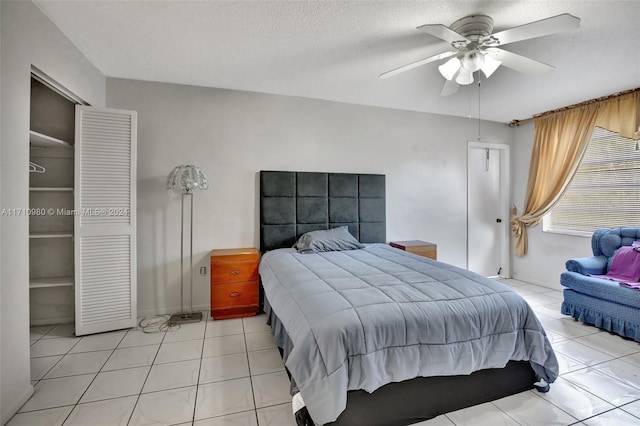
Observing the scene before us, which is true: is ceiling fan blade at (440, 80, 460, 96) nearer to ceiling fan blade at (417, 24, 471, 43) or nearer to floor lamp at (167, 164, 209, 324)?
ceiling fan blade at (417, 24, 471, 43)

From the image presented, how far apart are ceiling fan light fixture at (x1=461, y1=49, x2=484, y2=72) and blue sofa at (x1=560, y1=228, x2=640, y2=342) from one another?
8.32 ft

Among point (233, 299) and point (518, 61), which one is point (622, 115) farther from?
point (233, 299)

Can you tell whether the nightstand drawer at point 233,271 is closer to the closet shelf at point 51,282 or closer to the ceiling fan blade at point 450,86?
the closet shelf at point 51,282

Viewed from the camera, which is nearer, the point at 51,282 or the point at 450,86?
the point at 450,86

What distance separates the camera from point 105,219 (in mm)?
2848

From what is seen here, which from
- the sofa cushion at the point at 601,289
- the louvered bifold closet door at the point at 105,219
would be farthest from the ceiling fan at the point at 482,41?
the louvered bifold closet door at the point at 105,219

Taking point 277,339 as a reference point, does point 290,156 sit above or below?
above

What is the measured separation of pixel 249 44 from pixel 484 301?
8.56 ft

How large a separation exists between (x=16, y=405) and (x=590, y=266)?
5.04 m

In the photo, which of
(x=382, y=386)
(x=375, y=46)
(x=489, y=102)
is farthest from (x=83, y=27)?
(x=489, y=102)

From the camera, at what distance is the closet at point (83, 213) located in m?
2.75

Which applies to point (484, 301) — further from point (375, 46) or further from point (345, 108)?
point (345, 108)

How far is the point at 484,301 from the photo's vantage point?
6.07 feet

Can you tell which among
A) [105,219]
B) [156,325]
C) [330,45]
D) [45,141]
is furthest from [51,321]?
[330,45]
